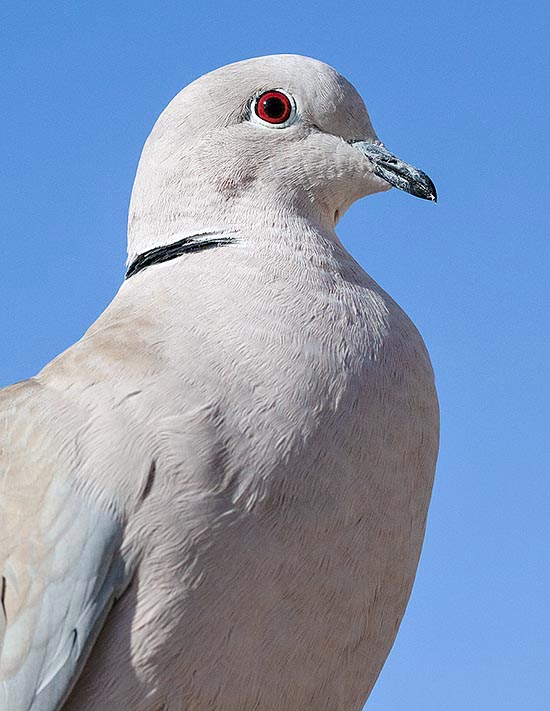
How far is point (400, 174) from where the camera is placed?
12.0ft

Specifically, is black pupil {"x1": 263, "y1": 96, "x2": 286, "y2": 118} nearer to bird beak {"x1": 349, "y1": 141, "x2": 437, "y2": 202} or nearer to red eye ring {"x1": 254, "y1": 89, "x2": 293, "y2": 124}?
red eye ring {"x1": 254, "y1": 89, "x2": 293, "y2": 124}

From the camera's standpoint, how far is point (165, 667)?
281 cm

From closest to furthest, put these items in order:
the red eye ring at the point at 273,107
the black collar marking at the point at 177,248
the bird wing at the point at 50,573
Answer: the bird wing at the point at 50,573 → the black collar marking at the point at 177,248 → the red eye ring at the point at 273,107

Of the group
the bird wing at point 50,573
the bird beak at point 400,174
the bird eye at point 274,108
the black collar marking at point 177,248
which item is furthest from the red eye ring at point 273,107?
the bird wing at point 50,573

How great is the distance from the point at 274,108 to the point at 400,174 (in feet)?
1.49

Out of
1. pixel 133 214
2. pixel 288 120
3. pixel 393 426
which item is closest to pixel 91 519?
pixel 393 426

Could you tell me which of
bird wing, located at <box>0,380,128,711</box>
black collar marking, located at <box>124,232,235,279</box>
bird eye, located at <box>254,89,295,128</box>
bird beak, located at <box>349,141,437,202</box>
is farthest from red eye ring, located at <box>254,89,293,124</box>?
bird wing, located at <box>0,380,128,711</box>

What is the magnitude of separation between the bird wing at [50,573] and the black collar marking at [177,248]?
0.72 m

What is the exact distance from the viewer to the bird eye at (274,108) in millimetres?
3607

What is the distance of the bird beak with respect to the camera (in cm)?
366

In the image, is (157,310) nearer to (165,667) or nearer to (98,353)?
(98,353)

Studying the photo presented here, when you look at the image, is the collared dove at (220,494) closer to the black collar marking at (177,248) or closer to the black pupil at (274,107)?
the black collar marking at (177,248)

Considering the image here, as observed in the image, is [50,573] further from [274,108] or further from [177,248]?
[274,108]

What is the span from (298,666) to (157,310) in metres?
1.04
